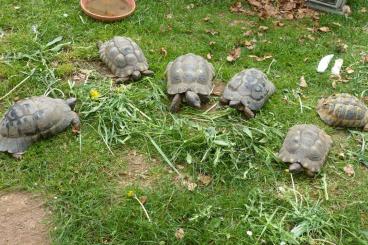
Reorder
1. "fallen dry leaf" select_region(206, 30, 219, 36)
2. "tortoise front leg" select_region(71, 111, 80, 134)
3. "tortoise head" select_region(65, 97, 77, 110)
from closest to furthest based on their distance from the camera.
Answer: "tortoise front leg" select_region(71, 111, 80, 134) → "tortoise head" select_region(65, 97, 77, 110) → "fallen dry leaf" select_region(206, 30, 219, 36)

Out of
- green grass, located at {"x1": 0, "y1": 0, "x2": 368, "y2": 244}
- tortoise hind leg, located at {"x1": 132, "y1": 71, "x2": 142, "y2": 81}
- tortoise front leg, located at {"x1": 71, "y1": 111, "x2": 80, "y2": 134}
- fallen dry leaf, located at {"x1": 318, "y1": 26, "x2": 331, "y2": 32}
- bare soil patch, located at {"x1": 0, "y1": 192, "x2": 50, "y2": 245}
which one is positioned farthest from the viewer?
fallen dry leaf, located at {"x1": 318, "y1": 26, "x2": 331, "y2": 32}

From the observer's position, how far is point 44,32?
7.56 metres

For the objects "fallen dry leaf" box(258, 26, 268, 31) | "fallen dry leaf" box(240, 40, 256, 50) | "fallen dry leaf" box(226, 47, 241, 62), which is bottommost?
"fallen dry leaf" box(226, 47, 241, 62)

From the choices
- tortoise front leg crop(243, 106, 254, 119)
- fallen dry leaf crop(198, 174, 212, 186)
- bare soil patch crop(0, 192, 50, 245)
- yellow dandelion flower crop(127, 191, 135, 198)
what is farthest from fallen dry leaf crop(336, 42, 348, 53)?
bare soil patch crop(0, 192, 50, 245)

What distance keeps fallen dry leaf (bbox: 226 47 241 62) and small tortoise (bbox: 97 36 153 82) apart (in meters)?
1.39

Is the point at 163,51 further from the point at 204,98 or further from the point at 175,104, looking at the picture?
the point at 175,104

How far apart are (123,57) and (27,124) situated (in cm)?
183

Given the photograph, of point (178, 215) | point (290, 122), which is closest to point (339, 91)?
point (290, 122)

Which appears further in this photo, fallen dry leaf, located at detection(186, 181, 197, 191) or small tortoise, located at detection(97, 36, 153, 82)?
small tortoise, located at detection(97, 36, 153, 82)

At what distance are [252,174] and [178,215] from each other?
1079mm

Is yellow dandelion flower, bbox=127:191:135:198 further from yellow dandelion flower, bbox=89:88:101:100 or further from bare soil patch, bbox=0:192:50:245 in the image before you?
yellow dandelion flower, bbox=89:88:101:100

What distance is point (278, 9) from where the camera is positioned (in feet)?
29.3

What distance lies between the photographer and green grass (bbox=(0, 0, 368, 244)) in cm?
491

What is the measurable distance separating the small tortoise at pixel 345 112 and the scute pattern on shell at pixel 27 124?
3.56 metres
